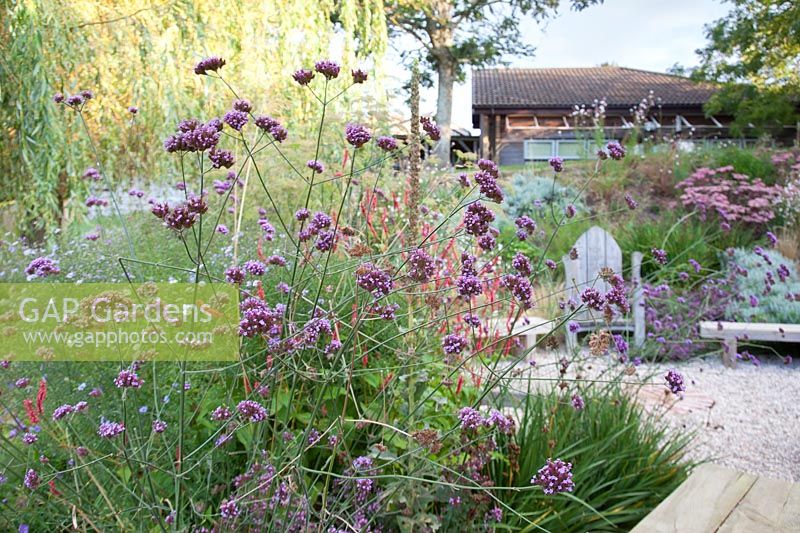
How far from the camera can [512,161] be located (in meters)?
21.0

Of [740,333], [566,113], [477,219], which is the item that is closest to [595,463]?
[477,219]

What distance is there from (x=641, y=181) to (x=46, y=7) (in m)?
8.78

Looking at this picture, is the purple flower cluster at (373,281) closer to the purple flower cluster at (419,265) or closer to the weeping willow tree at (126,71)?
the purple flower cluster at (419,265)

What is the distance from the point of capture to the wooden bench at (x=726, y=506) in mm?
1761

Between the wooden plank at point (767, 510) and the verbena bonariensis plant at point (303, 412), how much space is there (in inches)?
19.8

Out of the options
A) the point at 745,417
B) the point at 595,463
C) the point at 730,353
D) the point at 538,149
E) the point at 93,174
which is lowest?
the point at 745,417

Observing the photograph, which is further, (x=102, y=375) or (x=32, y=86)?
(x=32, y=86)

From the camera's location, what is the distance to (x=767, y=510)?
1.87 meters

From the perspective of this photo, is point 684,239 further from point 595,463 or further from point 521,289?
point 521,289

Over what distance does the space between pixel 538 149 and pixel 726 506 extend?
19.8 m

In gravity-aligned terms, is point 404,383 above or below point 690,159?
below

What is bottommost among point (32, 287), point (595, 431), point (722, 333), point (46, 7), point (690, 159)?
point (722, 333)

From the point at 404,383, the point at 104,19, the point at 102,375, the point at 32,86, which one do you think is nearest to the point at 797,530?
the point at 404,383

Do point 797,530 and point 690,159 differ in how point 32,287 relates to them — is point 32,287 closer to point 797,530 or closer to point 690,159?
point 797,530
